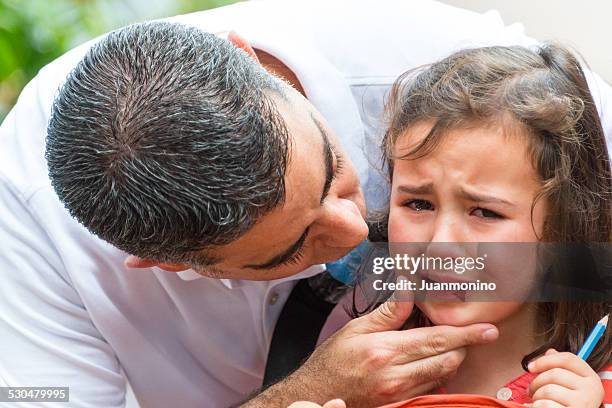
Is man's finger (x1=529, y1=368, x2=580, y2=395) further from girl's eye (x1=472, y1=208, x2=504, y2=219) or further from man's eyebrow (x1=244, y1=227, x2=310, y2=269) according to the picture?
man's eyebrow (x1=244, y1=227, x2=310, y2=269)

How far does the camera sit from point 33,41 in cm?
149

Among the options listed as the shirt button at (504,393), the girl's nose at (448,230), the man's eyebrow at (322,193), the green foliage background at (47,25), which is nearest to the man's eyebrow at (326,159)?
the man's eyebrow at (322,193)


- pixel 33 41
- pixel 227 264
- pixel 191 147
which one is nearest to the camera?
pixel 191 147

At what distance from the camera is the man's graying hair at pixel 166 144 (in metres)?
0.74

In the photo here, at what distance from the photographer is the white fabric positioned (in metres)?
0.97

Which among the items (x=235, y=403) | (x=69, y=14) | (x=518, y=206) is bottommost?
(x=235, y=403)

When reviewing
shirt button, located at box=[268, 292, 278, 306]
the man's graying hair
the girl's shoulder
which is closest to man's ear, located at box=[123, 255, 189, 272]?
the man's graying hair

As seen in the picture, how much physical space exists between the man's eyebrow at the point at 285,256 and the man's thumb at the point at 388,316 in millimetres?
97

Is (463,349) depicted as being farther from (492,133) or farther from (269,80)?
(269,80)

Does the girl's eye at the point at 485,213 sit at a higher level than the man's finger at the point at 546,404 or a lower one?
higher

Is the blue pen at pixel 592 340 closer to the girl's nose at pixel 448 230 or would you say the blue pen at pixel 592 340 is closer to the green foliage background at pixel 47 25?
the girl's nose at pixel 448 230

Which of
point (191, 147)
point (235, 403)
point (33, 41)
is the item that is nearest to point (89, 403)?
point (235, 403)

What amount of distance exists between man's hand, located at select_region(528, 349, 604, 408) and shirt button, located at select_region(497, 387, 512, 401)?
0.04 meters

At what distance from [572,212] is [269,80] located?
296 mm
